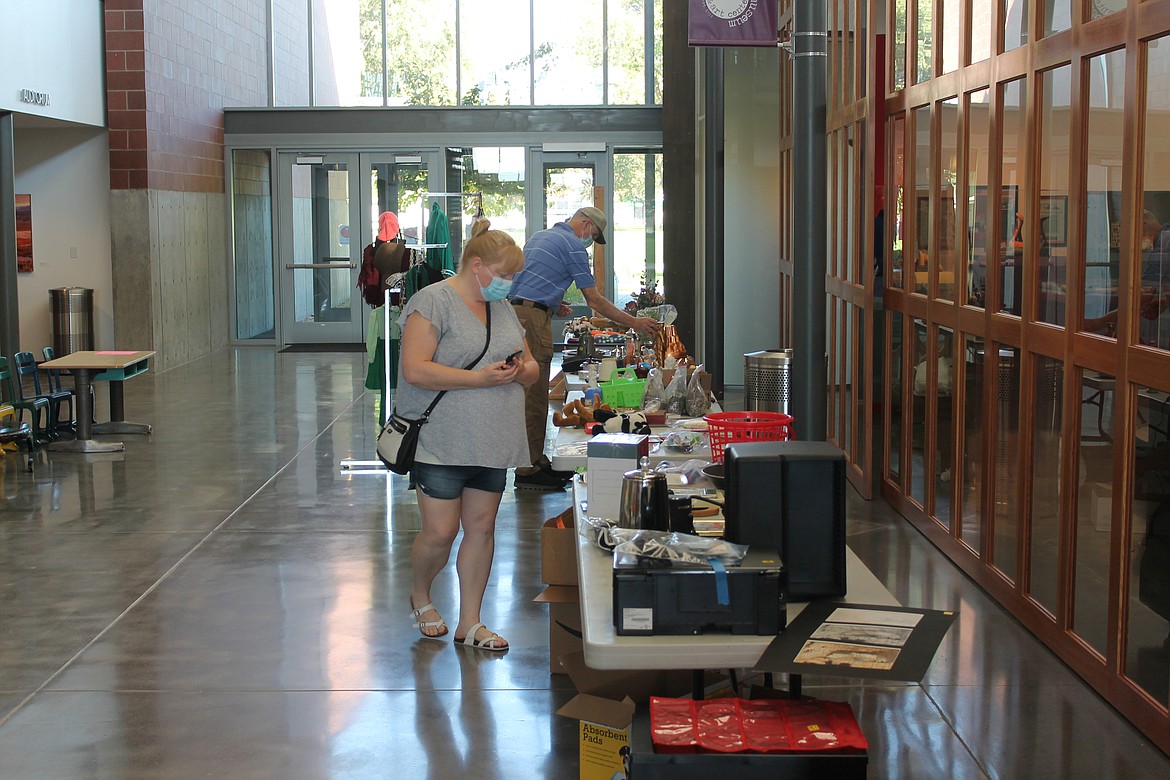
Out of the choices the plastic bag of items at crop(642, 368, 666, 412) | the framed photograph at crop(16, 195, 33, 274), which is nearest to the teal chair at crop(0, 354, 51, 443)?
the framed photograph at crop(16, 195, 33, 274)

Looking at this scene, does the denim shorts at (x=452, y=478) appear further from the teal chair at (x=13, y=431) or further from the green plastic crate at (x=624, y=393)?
the teal chair at (x=13, y=431)

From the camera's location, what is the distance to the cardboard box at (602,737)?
3293 mm

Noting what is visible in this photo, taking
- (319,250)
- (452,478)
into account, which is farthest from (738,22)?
(319,250)

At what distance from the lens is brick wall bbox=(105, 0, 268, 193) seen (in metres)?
13.6

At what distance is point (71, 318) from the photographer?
43.7 feet

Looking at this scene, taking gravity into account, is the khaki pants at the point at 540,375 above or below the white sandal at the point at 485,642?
above

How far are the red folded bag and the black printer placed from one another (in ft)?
0.68

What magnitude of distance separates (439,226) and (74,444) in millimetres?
3131

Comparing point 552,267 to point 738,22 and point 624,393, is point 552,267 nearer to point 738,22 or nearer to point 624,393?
point 624,393

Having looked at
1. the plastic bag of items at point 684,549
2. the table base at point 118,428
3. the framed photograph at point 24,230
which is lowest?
the table base at point 118,428

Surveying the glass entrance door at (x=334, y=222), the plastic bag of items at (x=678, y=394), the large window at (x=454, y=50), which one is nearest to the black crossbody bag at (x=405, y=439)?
the plastic bag of items at (x=678, y=394)

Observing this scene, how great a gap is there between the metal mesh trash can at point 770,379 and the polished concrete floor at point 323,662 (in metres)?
0.75

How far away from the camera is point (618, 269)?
53.1 feet

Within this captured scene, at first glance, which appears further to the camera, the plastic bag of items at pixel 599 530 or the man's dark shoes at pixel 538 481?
the man's dark shoes at pixel 538 481
